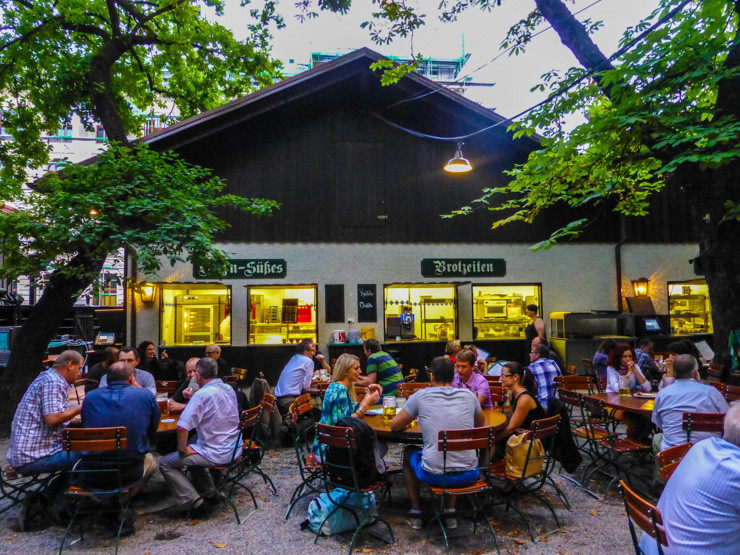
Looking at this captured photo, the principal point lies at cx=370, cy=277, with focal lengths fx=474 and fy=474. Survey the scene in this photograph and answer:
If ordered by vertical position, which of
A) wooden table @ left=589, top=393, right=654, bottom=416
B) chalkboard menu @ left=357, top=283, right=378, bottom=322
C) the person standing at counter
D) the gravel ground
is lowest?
the gravel ground

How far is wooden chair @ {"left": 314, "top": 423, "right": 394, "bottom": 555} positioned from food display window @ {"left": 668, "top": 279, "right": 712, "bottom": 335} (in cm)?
1179

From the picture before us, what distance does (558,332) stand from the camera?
1194 cm

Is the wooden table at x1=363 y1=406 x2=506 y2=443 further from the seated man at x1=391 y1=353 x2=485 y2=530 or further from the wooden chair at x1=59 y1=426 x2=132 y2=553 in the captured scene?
the wooden chair at x1=59 y1=426 x2=132 y2=553

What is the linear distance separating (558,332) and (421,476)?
918cm

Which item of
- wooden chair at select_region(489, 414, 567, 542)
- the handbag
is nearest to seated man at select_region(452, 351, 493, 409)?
wooden chair at select_region(489, 414, 567, 542)

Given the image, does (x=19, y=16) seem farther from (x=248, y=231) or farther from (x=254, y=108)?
(x=248, y=231)

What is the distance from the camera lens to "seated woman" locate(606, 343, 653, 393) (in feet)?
19.7

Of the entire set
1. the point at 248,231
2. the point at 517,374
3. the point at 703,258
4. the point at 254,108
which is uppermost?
the point at 254,108

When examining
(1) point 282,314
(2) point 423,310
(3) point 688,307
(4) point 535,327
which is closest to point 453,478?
(4) point 535,327

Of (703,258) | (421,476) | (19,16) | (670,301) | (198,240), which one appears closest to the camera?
(421,476)

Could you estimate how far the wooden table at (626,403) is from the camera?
482cm

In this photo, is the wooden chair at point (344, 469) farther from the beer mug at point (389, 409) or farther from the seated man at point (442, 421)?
the beer mug at point (389, 409)

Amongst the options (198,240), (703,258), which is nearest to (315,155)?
(198,240)

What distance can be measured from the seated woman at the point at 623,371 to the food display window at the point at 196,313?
27.0ft
